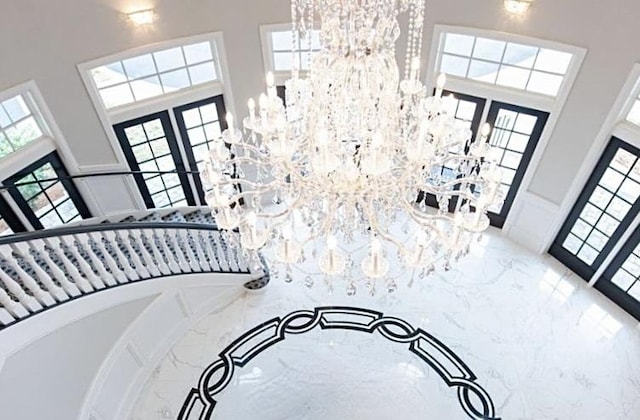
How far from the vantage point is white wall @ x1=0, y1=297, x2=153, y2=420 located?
3.68 metres

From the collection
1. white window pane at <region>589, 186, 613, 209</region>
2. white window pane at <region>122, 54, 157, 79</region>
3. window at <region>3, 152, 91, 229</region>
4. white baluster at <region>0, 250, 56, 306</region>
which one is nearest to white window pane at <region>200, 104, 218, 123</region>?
white window pane at <region>122, 54, 157, 79</region>

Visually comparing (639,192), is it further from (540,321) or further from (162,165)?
(162,165)

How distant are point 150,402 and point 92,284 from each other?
66.0 inches

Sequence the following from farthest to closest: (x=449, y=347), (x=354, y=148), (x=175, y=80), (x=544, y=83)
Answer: (x=175, y=80)
(x=544, y=83)
(x=449, y=347)
(x=354, y=148)

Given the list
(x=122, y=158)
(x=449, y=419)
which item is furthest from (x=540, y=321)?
(x=122, y=158)

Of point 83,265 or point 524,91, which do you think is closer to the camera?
point 83,265

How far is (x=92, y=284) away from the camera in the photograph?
4.10 m

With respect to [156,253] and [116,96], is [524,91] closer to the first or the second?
[156,253]

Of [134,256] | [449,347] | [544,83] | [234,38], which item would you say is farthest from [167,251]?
[544,83]

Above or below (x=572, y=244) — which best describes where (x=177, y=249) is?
above

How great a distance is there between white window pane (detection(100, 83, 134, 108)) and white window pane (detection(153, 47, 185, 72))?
1.61 feet

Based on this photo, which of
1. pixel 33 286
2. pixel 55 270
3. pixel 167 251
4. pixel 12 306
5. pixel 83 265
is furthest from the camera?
pixel 167 251

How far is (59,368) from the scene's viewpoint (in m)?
4.12

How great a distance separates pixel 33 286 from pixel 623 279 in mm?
6382
